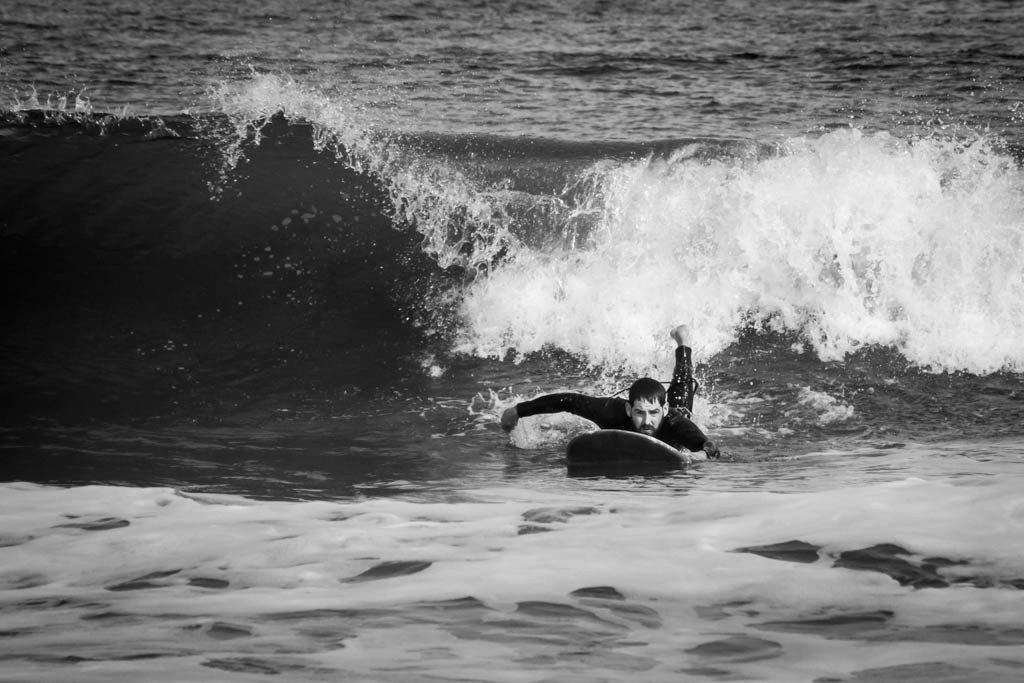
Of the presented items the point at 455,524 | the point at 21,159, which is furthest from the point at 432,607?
the point at 21,159

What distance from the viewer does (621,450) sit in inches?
258

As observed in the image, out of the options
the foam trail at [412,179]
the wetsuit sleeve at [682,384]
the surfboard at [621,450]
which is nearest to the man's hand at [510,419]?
the surfboard at [621,450]

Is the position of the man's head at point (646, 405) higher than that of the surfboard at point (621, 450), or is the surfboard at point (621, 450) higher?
the man's head at point (646, 405)

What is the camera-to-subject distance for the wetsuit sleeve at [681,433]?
6621 millimetres

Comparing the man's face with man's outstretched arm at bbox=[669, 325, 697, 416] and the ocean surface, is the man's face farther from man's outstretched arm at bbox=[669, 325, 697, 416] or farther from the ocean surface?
man's outstretched arm at bbox=[669, 325, 697, 416]

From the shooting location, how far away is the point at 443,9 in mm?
21297

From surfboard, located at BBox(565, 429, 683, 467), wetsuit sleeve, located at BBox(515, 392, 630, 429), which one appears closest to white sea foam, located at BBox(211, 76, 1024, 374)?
wetsuit sleeve, located at BBox(515, 392, 630, 429)

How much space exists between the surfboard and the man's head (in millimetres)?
172

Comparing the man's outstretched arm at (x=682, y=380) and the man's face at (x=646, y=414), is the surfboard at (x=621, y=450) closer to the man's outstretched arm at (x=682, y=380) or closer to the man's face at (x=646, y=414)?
the man's face at (x=646, y=414)

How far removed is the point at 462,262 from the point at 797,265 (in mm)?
3376

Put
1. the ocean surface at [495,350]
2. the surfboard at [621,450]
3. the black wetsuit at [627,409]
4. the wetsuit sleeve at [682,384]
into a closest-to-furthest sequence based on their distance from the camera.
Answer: the ocean surface at [495,350] < the surfboard at [621,450] < the black wetsuit at [627,409] < the wetsuit sleeve at [682,384]

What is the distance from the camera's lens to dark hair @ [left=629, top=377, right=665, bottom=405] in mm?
6766

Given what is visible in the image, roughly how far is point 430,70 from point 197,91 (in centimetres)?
408

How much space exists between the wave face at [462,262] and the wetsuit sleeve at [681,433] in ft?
6.36
